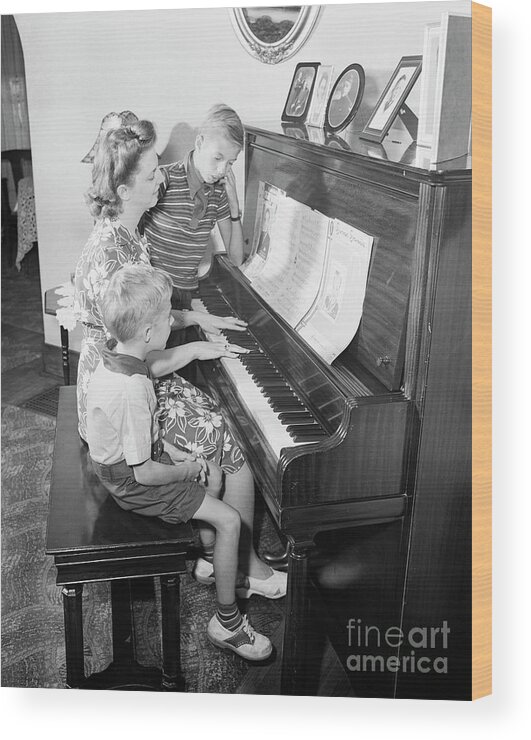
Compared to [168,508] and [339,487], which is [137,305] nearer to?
[168,508]

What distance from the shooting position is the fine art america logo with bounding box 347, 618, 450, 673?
221 centimetres

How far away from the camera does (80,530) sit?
203 cm

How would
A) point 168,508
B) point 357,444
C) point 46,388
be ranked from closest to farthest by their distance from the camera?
point 357,444, point 168,508, point 46,388

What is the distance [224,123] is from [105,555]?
1.10 meters

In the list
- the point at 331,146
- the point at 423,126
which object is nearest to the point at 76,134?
the point at 331,146

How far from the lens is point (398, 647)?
7.28 feet

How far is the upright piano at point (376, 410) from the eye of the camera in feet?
6.18

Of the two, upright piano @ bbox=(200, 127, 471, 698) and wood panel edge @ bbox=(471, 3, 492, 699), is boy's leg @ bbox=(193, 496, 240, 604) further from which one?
wood panel edge @ bbox=(471, 3, 492, 699)

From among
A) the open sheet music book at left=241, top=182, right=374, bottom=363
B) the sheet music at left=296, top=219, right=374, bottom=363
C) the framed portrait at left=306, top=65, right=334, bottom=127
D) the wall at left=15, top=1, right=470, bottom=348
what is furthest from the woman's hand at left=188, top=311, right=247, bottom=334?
the framed portrait at left=306, top=65, right=334, bottom=127

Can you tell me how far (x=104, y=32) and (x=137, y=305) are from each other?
0.71 meters

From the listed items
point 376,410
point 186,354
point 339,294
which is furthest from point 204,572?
point 339,294

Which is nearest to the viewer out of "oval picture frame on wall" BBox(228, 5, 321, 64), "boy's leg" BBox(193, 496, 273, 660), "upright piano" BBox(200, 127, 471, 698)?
"upright piano" BBox(200, 127, 471, 698)

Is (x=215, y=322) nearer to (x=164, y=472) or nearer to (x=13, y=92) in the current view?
(x=164, y=472)

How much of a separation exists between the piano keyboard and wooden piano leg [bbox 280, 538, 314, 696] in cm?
25
